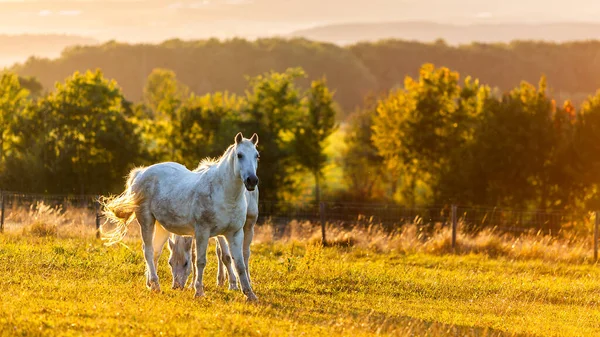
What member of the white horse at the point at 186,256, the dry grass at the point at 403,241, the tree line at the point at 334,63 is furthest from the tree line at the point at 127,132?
the tree line at the point at 334,63

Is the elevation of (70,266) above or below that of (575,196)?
above

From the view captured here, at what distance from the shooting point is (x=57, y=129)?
57562mm

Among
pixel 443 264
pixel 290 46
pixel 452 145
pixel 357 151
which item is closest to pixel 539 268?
pixel 443 264

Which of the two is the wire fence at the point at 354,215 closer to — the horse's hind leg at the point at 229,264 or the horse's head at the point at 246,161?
the horse's hind leg at the point at 229,264

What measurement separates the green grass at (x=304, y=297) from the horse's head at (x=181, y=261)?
0.94ft

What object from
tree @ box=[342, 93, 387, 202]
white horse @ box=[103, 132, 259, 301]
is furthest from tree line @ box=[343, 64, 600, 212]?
white horse @ box=[103, 132, 259, 301]

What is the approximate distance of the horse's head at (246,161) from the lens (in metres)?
11.9

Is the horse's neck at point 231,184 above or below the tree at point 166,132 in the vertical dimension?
above

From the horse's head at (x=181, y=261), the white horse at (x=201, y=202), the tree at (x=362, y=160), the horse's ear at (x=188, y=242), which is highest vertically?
the white horse at (x=201, y=202)

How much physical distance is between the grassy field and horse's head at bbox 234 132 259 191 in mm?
1831

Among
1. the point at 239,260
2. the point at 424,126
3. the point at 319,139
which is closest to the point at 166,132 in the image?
the point at 319,139

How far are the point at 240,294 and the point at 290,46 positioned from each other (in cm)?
18361

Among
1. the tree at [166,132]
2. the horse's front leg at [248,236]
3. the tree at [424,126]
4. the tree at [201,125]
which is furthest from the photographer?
the tree at [424,126]

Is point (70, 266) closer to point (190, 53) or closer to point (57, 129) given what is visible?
point (57, 129)
